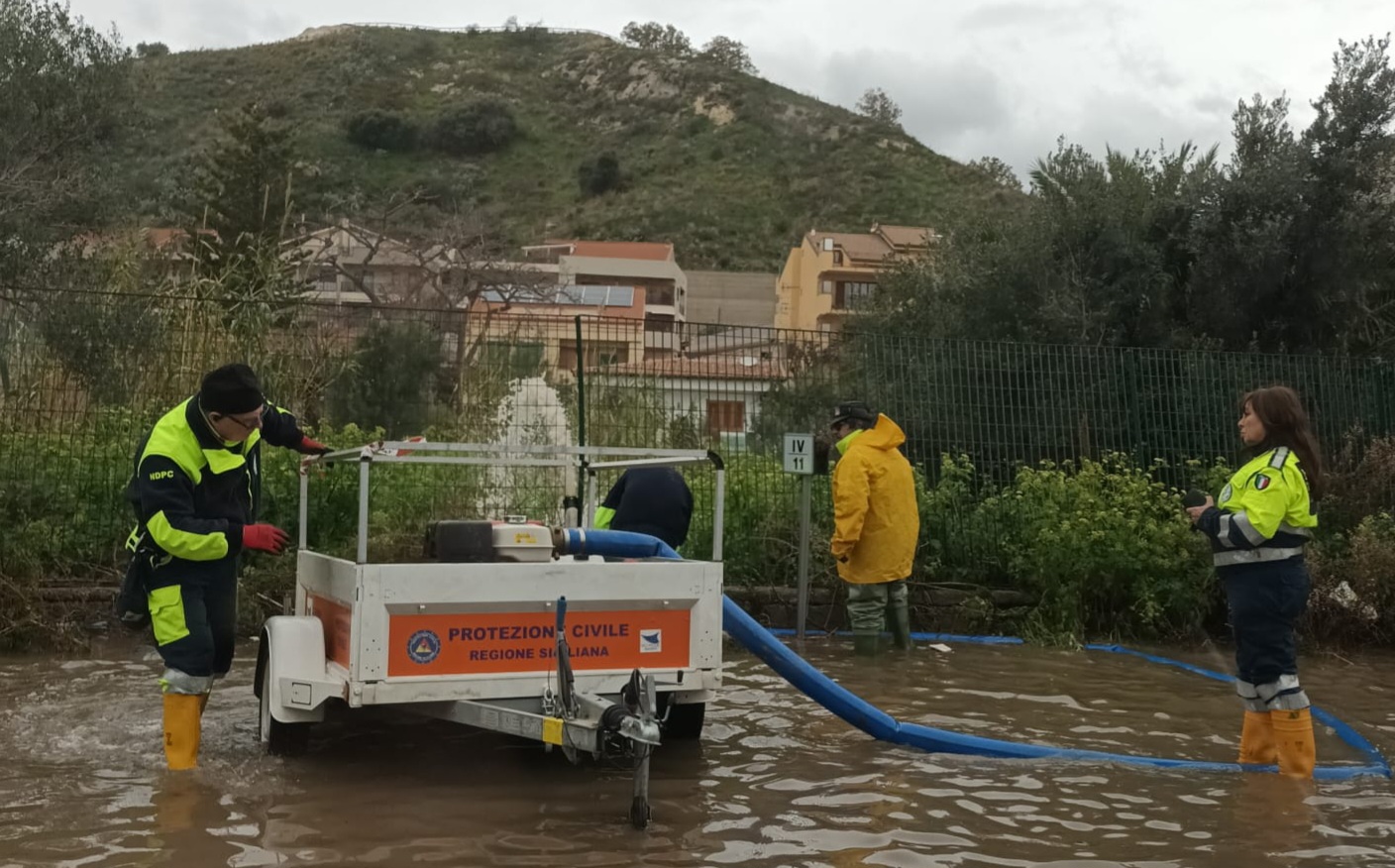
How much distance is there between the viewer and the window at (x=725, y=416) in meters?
10.7

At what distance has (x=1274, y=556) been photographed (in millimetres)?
5906

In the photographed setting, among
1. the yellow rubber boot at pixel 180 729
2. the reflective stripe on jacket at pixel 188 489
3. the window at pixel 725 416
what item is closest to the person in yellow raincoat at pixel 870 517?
the window at pixel 725 416

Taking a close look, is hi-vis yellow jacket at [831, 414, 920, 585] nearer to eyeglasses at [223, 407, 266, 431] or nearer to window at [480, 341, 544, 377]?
window at [480, 341, 544, 377]

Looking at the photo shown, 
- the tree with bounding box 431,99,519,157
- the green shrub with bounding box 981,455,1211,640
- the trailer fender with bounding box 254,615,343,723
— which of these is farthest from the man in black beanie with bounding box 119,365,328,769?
the tree with bounding box 431,99,519,157

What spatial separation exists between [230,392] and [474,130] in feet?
273

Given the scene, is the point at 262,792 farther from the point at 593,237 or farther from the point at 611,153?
the point at 611,153

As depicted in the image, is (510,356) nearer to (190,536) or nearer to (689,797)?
(190,536)

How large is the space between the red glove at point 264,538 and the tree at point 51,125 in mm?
17755

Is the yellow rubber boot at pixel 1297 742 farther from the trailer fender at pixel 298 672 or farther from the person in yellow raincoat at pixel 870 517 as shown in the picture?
the trailer fender at pixel 298 672

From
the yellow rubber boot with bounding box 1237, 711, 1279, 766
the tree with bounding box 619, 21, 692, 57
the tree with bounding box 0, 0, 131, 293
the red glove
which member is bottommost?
the yellow rubber boot with bounding box 1237, 711, 1279, 766

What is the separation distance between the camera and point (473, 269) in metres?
41.7

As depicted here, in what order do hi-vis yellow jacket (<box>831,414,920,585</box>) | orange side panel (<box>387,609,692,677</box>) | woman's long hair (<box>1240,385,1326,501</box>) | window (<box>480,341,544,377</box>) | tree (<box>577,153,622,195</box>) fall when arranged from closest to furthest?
orange side panel (<box>387,609,692,677</box>) → woman's long hair (<box>1240,385,1326,501</box>) → hi-vis yellow jacket (<box>831,414,920,585</box>) → window (<box>480,341,544,377</box>) → tree (<box>577,153,622,195</box>)

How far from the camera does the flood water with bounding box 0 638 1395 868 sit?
4.63m

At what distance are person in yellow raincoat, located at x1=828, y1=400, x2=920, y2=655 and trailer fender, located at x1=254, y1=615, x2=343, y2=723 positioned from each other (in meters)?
4.25
